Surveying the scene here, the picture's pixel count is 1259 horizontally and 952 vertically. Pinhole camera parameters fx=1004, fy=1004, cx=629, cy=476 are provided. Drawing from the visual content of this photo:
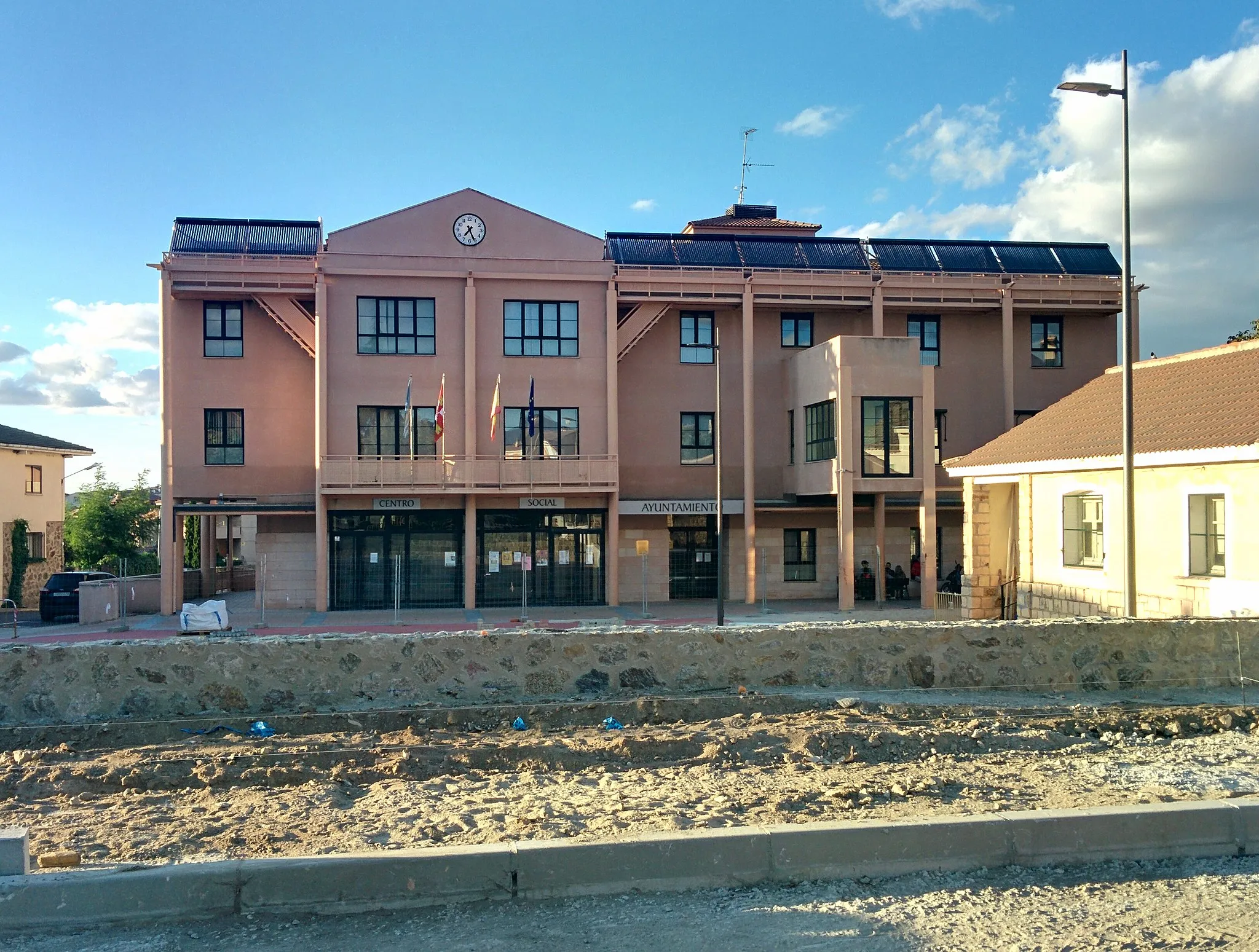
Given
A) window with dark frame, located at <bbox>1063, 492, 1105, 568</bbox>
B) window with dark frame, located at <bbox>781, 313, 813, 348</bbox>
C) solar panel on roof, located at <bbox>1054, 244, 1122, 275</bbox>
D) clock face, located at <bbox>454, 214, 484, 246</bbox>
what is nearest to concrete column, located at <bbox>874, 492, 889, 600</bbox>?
window with dark frame, located at <bbox>781, 313, 813, 348</bbox>

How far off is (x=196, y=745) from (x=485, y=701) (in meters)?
3.14

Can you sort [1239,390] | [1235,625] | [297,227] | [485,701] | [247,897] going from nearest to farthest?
1. [247,897]
2. [485,701]
3. [1235,625]
4. [1239,390]
5. [297,227]

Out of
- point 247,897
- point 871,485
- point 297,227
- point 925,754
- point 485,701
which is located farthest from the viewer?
point 297,227

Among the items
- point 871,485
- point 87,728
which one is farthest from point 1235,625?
point 871,485

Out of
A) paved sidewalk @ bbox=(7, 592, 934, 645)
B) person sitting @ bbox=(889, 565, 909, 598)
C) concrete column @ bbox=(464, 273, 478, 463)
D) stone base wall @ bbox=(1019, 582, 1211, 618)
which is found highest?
concrete column @ bbox=(464, 273, 478, 463)

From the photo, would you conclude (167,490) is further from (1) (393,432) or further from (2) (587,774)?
(2) (587,774)

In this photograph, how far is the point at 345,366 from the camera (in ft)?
98.6

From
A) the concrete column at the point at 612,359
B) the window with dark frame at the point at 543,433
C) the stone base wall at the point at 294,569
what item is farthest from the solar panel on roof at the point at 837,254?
the stone base wall at the point at 294,569

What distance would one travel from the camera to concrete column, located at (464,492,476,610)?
97.0 ft

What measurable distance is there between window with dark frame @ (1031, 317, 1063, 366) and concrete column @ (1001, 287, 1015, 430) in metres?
1.14

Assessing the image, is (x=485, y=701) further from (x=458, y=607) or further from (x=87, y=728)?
(x=458, y=607)

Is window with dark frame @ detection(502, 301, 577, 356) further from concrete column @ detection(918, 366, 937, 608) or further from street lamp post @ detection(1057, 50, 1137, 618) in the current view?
street lamp post @ detection(1057, 50, 1137, 618)

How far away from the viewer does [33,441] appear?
40.4 meters

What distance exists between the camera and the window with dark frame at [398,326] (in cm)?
3028
